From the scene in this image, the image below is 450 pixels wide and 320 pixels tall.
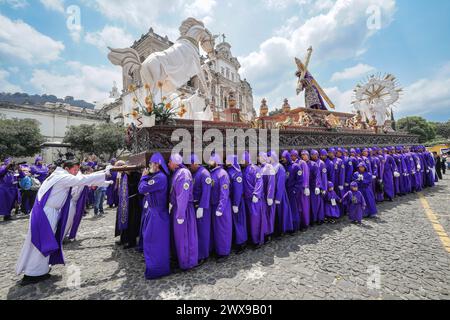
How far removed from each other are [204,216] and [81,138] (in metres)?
28.0

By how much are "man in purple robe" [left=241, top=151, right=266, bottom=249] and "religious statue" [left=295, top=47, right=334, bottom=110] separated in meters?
7.00

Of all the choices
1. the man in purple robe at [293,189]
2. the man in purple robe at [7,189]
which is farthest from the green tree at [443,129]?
the man in purple robe at [7,189]

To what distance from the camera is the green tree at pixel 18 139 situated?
20.4m

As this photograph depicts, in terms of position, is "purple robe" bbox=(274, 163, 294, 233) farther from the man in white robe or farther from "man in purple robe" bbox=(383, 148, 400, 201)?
"man in purple robe" bbox=(383, 148, 400, 201)

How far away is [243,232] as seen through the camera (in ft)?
14.8

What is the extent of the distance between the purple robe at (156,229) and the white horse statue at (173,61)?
2775mm

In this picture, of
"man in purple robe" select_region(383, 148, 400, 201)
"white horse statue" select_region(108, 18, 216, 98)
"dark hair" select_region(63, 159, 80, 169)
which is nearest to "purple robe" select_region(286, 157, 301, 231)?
"white horse statue" select_region(108, 18, 216, 98)

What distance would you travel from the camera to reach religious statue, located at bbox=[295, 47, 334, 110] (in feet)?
32.4

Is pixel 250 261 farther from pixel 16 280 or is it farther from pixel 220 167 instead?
pixel 16 280

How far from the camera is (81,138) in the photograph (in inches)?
1000

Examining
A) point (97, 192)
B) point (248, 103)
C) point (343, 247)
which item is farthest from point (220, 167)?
point (248, 103)

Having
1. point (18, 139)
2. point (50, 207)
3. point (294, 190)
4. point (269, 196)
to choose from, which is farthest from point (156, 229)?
point (18, 139)

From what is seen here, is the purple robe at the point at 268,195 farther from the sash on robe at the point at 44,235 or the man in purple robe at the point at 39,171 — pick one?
the man in purple robe at the point at 39,171

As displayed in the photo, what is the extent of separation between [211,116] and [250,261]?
4209 millimetres
